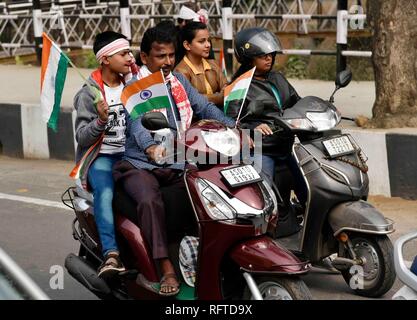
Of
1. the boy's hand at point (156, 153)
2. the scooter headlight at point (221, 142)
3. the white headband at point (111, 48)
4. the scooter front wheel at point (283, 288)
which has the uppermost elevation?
the white headband at point (111, 48)

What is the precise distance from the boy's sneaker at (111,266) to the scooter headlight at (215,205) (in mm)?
721

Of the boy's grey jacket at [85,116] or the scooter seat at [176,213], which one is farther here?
the boy's grey jacket at [85,116]

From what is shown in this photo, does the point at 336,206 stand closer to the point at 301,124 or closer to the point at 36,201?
the point at 301,124

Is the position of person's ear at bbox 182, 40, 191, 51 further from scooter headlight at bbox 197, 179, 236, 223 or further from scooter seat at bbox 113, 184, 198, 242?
scooter headlight at bbox 197, 179, 236, 223

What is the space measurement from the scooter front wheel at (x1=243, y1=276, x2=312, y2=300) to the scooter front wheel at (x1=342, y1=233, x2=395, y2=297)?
91 centimetres

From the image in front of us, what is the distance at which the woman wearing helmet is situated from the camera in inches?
249

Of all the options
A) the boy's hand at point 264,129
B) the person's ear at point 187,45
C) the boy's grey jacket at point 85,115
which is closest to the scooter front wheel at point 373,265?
the boy's hand at point 264,129

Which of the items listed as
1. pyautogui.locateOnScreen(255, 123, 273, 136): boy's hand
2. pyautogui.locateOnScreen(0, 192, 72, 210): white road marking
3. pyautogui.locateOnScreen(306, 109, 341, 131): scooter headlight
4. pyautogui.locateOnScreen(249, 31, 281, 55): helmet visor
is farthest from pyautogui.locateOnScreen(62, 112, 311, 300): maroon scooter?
pyautogui.locateOnScreen(0, 192, 72, 210): white road marking

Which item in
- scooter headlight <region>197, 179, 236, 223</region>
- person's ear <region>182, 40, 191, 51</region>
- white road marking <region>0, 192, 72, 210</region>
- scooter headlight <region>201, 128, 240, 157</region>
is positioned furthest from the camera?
white road marking <region>0, 192, 72, 210</region>

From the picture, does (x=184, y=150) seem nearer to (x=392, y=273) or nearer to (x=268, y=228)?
(x=268, y=228)

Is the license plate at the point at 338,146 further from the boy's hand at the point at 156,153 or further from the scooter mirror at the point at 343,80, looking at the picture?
the boy's hand at the point at 156,153

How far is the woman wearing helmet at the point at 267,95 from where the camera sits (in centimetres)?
634

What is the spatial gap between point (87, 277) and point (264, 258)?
1.26m
